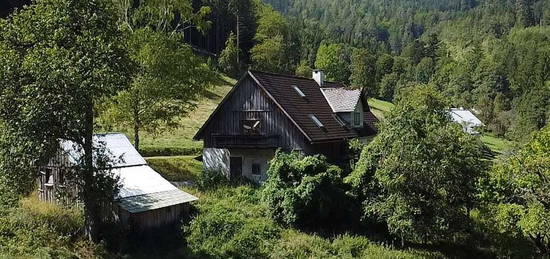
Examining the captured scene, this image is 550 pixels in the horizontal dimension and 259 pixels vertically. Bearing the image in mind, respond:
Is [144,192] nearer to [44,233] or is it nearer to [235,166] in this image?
[44,233]

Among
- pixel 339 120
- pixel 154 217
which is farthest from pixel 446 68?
pixel 154 217

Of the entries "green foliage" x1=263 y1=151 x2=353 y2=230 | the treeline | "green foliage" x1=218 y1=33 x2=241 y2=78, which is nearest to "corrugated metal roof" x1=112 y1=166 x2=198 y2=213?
"green foliage" x1=263 y1=151 x2=353 y2=230

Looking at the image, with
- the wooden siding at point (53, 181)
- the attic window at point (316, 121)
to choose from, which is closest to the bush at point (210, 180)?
the attic window at point (316, 121)

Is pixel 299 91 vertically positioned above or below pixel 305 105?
above

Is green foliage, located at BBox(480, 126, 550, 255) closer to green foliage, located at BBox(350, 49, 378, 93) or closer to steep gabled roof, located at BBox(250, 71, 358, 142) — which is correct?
steep gabled roof, located at BBox(250, 71, 358, 142)

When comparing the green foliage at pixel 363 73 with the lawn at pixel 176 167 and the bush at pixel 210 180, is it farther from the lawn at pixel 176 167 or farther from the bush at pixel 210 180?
the bush at pixel 210 180

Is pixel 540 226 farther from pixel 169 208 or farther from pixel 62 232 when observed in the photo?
pixel 62 232

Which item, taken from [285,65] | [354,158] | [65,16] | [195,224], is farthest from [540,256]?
[285,65]
